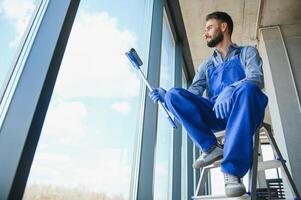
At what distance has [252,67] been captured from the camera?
1.31 meters

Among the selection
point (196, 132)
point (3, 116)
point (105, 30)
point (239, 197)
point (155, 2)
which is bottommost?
point (239, 197)

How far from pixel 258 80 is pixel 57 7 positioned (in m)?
0.96

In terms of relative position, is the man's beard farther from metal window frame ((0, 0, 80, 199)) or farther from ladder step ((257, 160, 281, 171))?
metal window frame ((0, 0, 80, 199))

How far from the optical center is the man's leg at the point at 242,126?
3.30ft

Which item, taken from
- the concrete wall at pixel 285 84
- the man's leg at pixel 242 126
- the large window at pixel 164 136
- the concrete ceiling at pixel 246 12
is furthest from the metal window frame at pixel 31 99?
the concrete ceiling at pixel 246 12

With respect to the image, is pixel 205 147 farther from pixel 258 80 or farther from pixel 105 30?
pixel 105 30

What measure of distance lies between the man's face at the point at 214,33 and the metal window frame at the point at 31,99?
1.00 m

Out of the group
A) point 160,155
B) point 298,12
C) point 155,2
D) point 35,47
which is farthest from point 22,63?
point 298,12

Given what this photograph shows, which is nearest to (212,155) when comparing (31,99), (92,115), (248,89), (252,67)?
(248,89)

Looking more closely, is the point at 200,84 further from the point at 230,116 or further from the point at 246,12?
the point at 246,12

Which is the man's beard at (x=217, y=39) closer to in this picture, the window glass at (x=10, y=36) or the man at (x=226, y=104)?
the man at (x=226, y=104)

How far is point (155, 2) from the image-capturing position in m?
2.45

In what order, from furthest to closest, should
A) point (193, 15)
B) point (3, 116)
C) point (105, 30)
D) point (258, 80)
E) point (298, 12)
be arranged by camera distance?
1. point (193, 15)
2. point (298, 12)
3. point (105, 30)
4. point (258, 80)
5. point (3, 116)

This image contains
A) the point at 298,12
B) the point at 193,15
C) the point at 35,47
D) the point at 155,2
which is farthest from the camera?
the point at 193,15
